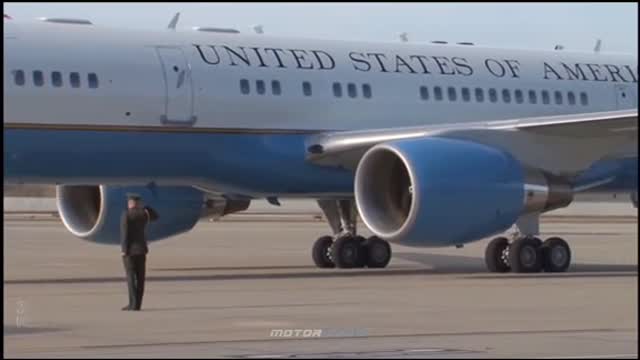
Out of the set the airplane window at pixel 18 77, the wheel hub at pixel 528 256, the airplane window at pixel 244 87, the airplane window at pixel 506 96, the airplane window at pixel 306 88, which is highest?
the airplane window at pixel 506 96

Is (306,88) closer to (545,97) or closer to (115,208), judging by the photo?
(115,208)

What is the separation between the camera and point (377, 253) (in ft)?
91.9

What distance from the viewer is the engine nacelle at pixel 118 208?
26641 millimetres

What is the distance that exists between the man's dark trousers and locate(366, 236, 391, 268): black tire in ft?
29.7

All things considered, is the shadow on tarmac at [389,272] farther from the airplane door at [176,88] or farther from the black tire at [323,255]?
the airplane door at [176,88]

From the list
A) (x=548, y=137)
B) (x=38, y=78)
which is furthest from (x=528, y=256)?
(x=38, y=78)

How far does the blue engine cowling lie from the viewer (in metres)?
26.6

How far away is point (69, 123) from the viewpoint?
78.7 feet

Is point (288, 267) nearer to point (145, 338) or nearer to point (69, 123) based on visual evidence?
point (69, 123)

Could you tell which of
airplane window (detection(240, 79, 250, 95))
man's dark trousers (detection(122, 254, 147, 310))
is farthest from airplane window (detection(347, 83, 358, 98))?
man's dark trousers (detection(122, 254, 147, 310))

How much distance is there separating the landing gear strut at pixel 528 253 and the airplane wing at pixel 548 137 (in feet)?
3.31

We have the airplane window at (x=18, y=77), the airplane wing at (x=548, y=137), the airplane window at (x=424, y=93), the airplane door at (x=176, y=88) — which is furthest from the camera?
the airplane window at (x=424, y=93)

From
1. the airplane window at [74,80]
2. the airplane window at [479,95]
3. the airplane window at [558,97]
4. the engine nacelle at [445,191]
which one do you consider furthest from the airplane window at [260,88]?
the airplane window at [558,97]

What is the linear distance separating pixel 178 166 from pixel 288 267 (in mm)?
4135
